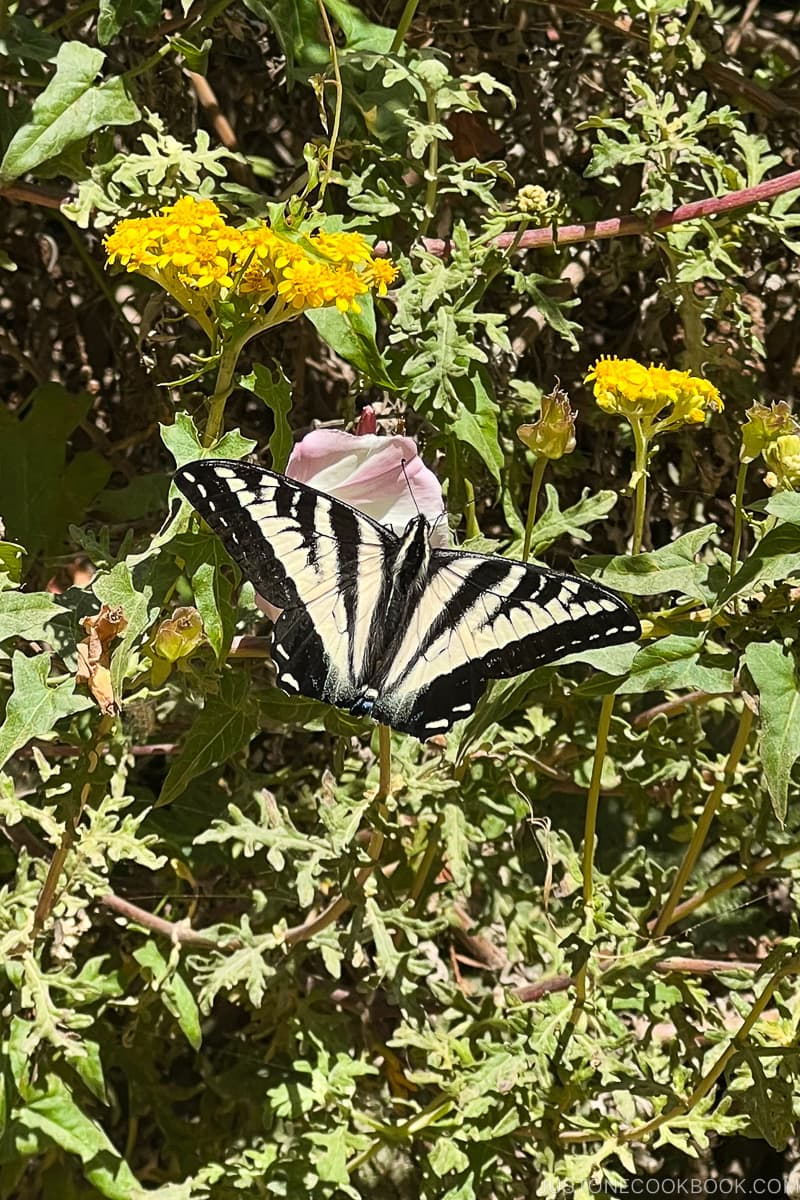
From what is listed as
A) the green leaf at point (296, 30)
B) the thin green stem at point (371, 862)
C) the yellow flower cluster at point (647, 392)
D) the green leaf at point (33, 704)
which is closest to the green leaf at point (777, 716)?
the yellow flower cluster at point (647, 392)

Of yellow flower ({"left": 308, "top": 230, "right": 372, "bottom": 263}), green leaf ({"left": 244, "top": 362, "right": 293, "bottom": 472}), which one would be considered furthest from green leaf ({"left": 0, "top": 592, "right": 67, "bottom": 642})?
yellow flower ({"left": 308, "top": 230, "right": 372, "bottom": 263})

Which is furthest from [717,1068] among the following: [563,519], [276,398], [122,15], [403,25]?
[122,15]

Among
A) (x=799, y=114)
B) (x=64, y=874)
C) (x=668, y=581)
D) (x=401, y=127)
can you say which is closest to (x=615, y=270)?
(x=799, y=114)

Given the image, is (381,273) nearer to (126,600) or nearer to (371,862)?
(126,600)

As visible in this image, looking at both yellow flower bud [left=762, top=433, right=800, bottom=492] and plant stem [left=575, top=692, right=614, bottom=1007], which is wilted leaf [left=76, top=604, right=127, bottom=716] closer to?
plant stem [left=575, top=692, right=614, bottom=1007]

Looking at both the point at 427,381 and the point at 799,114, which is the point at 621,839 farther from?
the point at 799,114

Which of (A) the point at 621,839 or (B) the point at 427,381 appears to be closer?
(B) the point at 427,381
